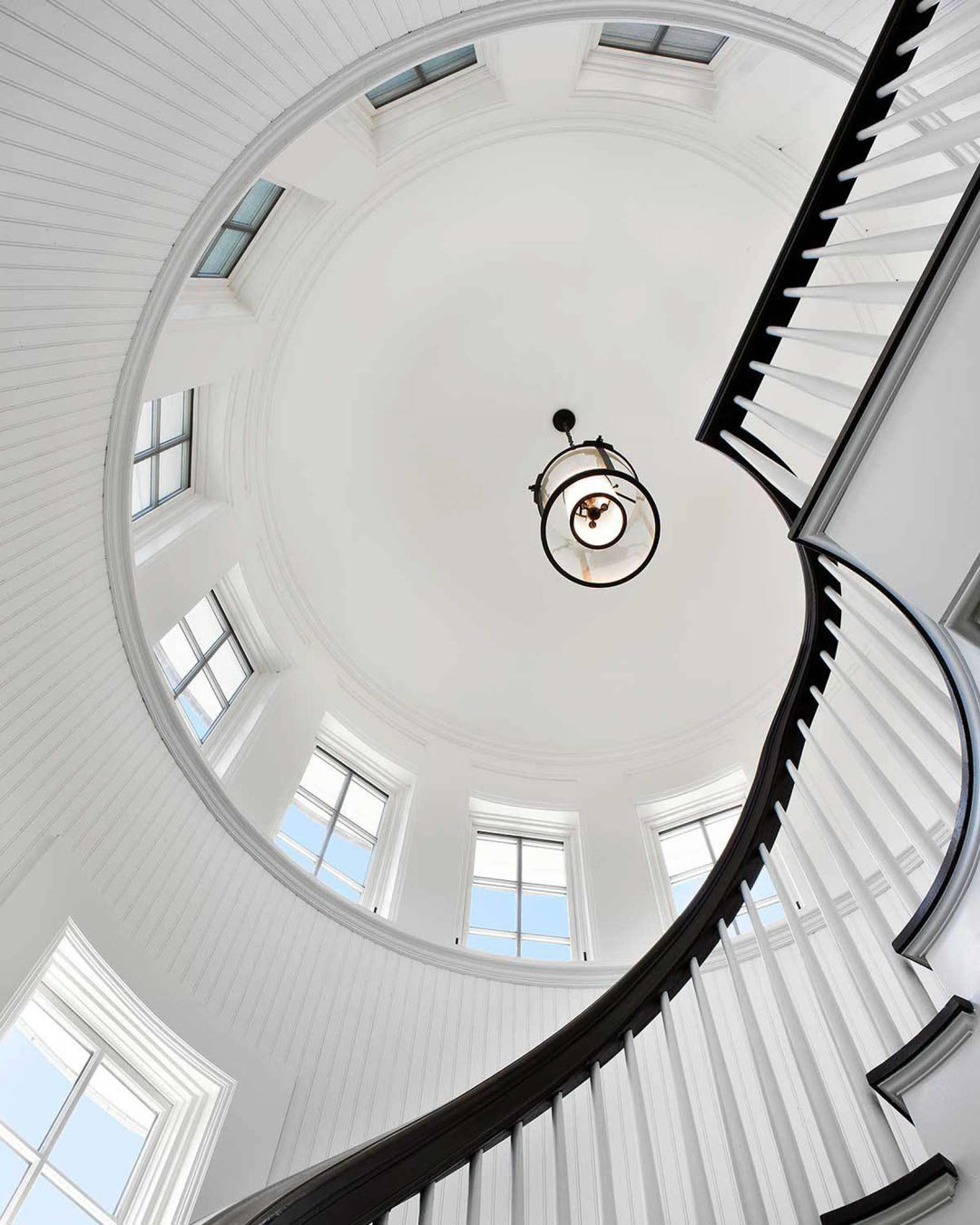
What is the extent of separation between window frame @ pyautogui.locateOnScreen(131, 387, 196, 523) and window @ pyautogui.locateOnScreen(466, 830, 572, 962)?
148 inches

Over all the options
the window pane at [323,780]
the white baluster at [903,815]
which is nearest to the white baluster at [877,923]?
the white baluster at [903,815]

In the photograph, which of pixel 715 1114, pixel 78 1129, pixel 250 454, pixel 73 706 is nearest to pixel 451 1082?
pixel 715 1114

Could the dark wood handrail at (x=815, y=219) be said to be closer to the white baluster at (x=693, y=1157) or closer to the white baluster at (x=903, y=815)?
the white baluster at (x=903, y=815)

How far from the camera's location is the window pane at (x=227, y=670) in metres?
6.17

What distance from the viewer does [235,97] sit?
3.30 metres

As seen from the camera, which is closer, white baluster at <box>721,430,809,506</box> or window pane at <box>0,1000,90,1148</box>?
white baluster at <box>721,430,809,506</box>

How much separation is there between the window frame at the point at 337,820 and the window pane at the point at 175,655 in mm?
1239

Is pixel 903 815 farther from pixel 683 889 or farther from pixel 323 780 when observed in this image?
pixel 323 780

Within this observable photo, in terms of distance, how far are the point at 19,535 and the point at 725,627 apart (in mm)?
6724

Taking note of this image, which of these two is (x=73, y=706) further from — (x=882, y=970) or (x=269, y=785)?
(x=882, y=970)

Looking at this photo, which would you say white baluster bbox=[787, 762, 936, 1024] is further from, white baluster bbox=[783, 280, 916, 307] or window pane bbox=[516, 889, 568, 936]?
window pane bbox=[516, 889, 568, 936]

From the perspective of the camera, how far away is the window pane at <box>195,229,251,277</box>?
4.99 metres

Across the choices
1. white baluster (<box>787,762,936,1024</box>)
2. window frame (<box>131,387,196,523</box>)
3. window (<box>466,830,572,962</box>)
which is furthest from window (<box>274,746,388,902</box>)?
white baluster (<box>787,762,936,1024</box>)

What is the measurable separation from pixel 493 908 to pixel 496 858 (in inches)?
22.7
